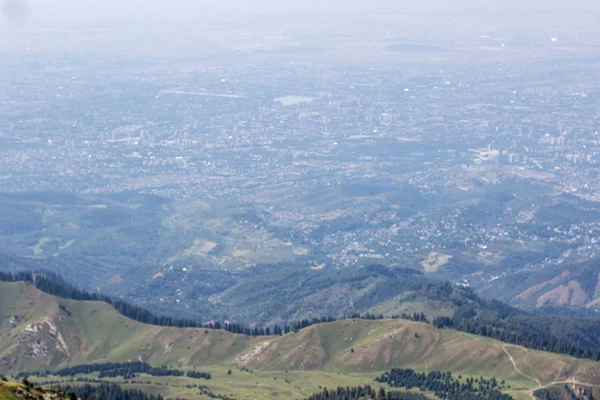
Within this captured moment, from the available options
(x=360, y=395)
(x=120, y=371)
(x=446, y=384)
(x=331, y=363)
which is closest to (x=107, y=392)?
(x=120, y=371)

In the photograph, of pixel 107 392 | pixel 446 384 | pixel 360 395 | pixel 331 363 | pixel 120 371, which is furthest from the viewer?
pixel 331 363

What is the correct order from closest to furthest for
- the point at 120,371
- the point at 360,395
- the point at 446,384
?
the point at 360,395 < the point at 446,384 < the point at 120,371

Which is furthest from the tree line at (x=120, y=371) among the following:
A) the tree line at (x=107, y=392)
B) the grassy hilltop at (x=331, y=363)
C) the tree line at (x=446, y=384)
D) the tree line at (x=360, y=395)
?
the tree line at (x=446, y=384)

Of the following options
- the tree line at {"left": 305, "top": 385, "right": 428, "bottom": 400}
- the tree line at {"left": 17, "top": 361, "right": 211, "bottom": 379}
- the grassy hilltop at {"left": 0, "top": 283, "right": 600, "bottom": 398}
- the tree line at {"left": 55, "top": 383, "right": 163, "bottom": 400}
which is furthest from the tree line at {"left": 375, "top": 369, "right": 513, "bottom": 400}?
the tree line at {"left": 55, "top": 383, "right": 163, "bottom": 400}

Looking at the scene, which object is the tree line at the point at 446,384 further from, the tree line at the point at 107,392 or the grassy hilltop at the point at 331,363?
the tree line at the point at 107,392

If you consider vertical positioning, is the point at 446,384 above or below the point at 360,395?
below

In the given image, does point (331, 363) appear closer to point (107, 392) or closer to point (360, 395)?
point (360, 395)

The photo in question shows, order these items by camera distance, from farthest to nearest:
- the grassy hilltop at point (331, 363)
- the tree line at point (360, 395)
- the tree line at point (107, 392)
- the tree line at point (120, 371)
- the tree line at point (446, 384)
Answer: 1. the tree line at point (120, 371)
2. the grassy hilltop at point (331, 363)
3. the tree line at point (446, 384)
4. the tree line at point (107, 392)
5. the tree line at point (360, 395)

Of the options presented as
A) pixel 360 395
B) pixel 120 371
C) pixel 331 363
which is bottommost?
pixel 331 363

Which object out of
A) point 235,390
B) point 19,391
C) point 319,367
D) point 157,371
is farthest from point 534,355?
point 19,391
